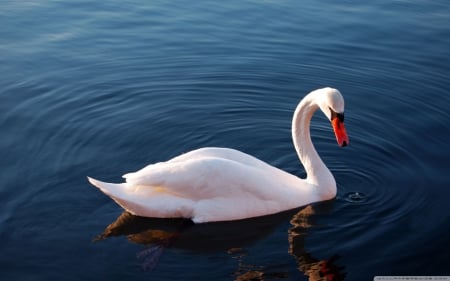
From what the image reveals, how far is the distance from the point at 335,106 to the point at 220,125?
3.19 m

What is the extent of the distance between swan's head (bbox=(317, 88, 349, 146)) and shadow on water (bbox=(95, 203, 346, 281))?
107cm

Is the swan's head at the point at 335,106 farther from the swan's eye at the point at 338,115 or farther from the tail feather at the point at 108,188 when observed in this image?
the tail feather at the point at 108,188

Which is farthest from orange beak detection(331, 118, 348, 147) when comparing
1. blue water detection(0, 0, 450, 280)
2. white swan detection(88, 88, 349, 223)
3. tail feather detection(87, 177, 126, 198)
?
tail feather detection(87, 177, 126, 198)

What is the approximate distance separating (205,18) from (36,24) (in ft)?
13.0

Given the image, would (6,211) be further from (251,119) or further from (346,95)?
(346,95)

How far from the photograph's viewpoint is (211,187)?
32.4ft

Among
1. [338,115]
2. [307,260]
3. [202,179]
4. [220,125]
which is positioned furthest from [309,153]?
[220,125]

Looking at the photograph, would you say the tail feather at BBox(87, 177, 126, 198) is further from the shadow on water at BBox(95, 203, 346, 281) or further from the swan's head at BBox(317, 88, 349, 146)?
the swan's head at BBox(317, 88, 349, 146)

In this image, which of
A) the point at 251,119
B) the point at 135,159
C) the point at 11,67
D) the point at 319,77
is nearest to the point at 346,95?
the point at 319,77

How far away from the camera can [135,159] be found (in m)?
11.6

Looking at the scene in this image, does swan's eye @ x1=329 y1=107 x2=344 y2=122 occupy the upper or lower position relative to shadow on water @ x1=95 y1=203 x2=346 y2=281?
upper

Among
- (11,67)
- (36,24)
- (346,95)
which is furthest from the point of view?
(36,24)

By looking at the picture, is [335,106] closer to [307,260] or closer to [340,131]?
[340,131]

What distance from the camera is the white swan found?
9.76 meters
